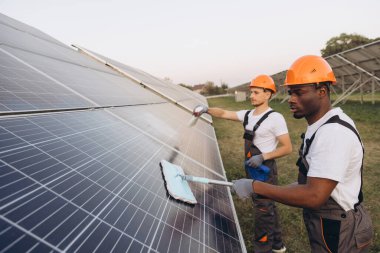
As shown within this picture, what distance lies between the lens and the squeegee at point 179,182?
2.17 metres

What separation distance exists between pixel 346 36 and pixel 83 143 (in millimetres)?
67668

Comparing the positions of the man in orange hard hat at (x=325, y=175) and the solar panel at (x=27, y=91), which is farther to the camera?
the solar panel at (x=27, y=91)

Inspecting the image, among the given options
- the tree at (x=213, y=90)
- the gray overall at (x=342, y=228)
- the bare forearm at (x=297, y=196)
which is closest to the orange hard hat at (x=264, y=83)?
the gray overall at (x=342, y=228)

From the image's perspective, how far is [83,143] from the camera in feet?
7.20

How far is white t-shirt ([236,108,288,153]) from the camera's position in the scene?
3764 millimetres

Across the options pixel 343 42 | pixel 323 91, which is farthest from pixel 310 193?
pixel 343 42

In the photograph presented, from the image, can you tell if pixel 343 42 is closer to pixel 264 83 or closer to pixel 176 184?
pixel 264 83

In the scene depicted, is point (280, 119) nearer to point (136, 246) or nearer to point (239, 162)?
point (136, 246)

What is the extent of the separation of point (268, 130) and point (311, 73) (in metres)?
1.67

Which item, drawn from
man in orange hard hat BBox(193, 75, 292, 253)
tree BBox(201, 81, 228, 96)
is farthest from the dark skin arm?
tree BBox(201, 81, 228, 96)

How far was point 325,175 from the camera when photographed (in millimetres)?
1830

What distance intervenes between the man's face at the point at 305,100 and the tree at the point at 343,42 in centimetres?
6381

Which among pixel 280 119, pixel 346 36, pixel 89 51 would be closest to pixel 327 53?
pixel 346 36

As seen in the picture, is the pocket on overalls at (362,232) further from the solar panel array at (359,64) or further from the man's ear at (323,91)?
the solar panel array at (359,64)
